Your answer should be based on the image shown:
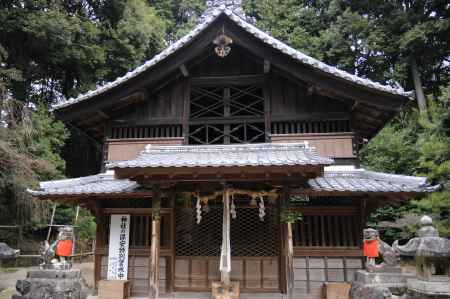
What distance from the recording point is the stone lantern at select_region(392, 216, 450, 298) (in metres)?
5.28

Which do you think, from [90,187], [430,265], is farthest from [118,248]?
[430,265]

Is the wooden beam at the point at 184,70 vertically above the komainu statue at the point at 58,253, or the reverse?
the wooden beam at the point at 184,70

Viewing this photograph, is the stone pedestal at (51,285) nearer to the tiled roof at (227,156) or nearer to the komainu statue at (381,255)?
the tiled roof at (227,156)

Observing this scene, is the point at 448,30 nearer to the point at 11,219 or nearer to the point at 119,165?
the point at 119,165

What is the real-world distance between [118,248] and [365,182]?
21.1 ft

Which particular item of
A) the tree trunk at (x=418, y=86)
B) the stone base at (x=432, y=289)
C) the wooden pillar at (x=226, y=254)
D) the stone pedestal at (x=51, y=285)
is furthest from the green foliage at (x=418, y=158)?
the stone pedestal at (x=51, y=285)

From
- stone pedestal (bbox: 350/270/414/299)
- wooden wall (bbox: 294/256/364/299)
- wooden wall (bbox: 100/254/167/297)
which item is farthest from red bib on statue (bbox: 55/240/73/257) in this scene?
stone pedestal (bbox: 350/270/414/299)

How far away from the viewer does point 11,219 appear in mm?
18250

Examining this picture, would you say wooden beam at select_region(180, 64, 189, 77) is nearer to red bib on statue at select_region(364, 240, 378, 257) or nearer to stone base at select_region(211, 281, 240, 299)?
stone base at select_region(211, 281, 240, 299)

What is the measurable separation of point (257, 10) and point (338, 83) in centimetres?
2282

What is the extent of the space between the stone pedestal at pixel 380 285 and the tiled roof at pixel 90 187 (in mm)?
5438

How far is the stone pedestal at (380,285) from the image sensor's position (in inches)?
253

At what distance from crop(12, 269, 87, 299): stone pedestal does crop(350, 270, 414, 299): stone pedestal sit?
5.48 metres

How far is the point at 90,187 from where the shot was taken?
9.32 meters
